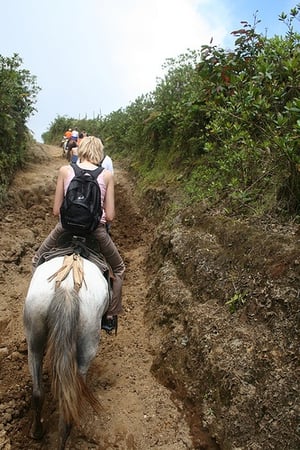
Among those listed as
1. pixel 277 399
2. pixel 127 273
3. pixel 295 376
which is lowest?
pixel 127 273

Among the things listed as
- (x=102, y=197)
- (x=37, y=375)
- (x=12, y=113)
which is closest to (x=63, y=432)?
(x=37, y=375)

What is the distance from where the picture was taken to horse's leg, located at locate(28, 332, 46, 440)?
10.1ft

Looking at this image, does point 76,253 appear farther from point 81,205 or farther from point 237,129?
point 237,129

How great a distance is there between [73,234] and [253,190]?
8.00 feet

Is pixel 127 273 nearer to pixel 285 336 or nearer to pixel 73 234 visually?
pixel 73 234

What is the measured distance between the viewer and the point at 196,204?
19.1 feet

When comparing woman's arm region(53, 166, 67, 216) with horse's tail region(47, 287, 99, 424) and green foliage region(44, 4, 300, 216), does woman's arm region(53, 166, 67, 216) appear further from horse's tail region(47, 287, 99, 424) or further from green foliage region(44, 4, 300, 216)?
green foliage region(44, 4, 300, 216)

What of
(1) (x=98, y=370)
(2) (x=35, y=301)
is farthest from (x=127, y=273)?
(2) (x=35, y=301)

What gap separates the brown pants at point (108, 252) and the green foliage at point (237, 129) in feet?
5.69

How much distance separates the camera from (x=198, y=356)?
12.4 ft

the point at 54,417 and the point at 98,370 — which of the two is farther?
the point at 98,370

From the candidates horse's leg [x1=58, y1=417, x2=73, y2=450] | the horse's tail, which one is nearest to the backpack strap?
the horse's tail

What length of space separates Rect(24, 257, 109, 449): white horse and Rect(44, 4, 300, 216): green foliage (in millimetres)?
2405

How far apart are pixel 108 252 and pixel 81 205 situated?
746mm
